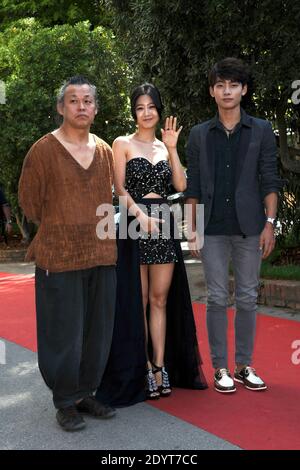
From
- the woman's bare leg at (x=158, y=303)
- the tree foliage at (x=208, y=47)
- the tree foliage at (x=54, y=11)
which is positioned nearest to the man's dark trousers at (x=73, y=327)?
the woman's bare leg at (x=158, y=303)

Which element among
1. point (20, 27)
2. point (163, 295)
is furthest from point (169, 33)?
point (20, 27)

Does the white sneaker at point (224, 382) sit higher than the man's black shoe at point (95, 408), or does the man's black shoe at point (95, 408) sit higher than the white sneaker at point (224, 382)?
the white sneaker at point (224, 382)

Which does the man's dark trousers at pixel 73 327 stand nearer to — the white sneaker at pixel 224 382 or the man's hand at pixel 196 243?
the man's hand at pixel 196 243

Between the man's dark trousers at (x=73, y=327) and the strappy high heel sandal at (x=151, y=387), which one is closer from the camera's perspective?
the man's dark trousers at (x=73, y=327)

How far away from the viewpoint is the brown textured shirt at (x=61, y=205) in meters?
3.50

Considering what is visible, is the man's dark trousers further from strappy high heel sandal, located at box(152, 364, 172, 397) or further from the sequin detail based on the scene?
the sequin detail

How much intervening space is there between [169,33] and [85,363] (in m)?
4.02

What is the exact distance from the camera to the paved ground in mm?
3297

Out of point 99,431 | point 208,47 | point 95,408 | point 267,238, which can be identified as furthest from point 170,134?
point 208,47

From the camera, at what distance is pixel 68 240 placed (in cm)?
355

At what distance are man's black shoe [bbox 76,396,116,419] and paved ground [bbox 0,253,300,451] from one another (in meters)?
0.04

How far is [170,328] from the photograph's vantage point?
4.19 meters

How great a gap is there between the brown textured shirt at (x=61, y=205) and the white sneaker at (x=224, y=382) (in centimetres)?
110

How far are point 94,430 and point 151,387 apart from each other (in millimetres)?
582
